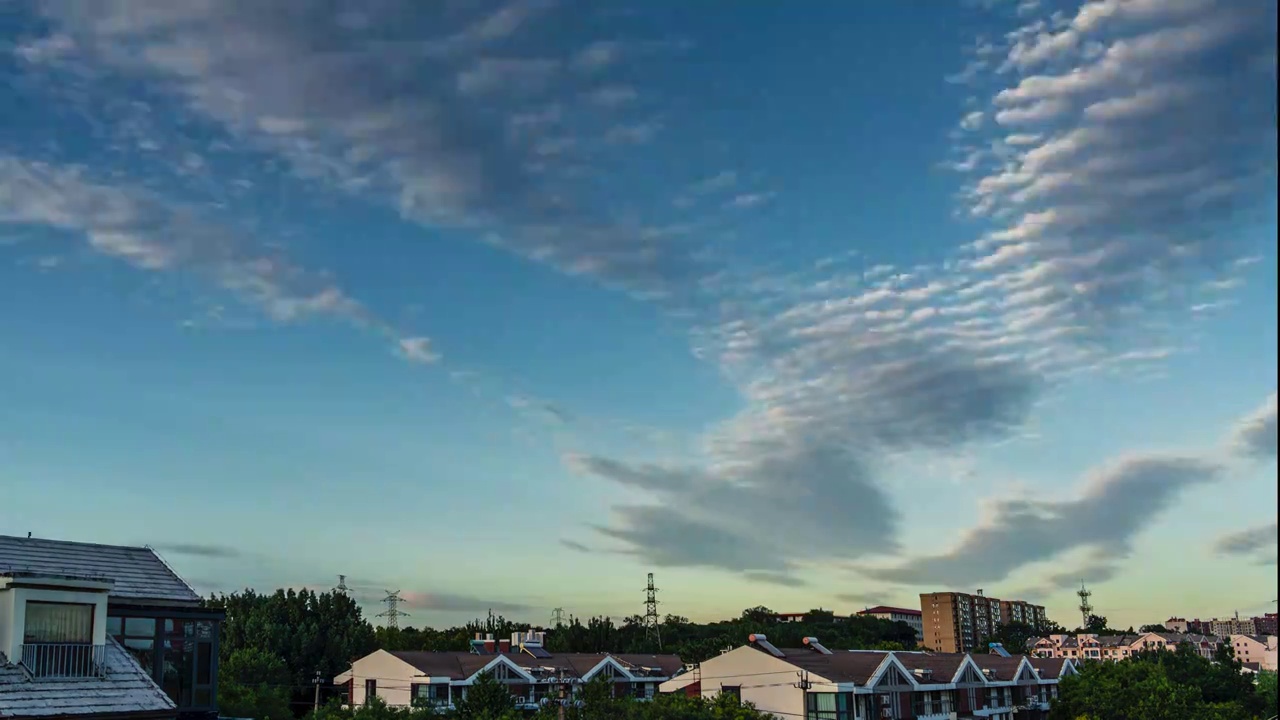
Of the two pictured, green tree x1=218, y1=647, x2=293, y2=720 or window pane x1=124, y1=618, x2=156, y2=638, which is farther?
green tree x1=218, y1=647, x2=293, y2=720

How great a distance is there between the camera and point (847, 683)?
53.5 meters

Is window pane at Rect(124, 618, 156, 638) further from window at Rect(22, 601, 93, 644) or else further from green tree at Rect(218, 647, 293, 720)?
green tree at Rect(218, 647, 293, 720)

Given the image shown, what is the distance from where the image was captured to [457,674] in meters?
62.1

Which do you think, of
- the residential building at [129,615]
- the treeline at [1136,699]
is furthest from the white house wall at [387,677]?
the treeline at [1136,699]

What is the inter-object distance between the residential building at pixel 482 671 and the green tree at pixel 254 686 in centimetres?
548

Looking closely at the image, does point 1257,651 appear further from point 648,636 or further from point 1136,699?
point 1136,699

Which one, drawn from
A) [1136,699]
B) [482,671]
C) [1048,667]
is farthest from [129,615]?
[1048,667]

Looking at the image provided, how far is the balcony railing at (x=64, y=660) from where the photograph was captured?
2277 centimetres

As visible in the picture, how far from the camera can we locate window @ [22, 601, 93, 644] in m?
23.3

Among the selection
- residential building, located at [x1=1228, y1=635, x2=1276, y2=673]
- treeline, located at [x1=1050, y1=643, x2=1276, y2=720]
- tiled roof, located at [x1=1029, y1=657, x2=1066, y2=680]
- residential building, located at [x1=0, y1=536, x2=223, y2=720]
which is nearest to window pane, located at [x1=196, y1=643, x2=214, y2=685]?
residential building, located at [x1=0, y1=536, x2=223, y2=720]

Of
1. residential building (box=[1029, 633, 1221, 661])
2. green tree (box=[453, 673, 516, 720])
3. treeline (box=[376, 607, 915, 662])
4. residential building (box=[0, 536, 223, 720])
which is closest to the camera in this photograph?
residential building (box=[0, 536, 223, 720])

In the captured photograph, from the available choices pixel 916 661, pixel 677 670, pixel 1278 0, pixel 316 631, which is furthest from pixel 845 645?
pixel 1278 0

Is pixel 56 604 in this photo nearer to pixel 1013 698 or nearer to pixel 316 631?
pixel 316 631

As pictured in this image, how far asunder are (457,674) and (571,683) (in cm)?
929
